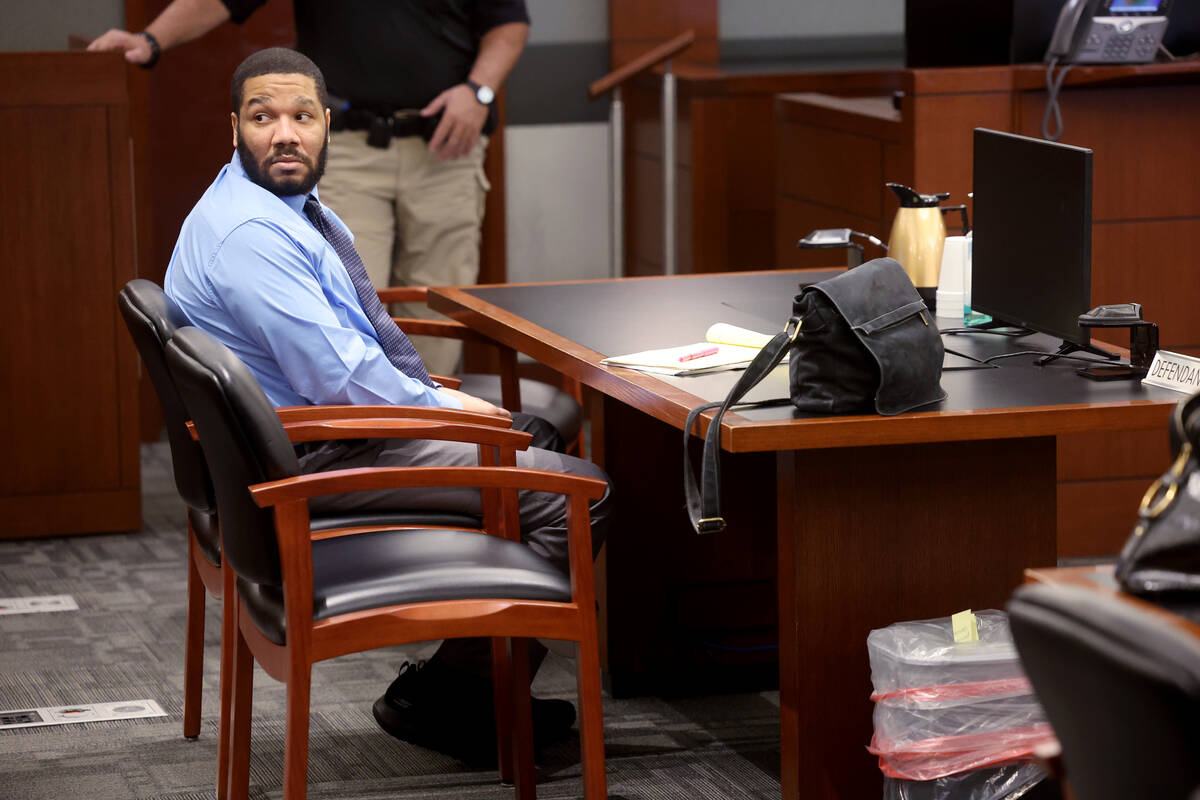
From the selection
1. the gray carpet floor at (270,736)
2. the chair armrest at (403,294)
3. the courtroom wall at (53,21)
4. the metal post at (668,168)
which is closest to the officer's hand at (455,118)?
the chair armrest at (403,294)

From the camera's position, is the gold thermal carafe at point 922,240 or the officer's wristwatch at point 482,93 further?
the officer's wristwatch at point 482,93

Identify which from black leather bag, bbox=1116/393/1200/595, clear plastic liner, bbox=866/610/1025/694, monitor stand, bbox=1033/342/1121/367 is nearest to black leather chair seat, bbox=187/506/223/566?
clear plastic liner, bbox=866/610/1025/694

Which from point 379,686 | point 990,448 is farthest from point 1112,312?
point 379,686

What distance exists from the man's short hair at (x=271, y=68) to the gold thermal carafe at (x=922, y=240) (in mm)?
1161

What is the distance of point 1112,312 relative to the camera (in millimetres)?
2822

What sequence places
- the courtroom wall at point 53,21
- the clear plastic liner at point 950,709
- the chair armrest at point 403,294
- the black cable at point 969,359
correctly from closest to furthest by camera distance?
1. the clear plastic liner at point 950,709
2. the black cable at point 969,359
3. the chair armrest at point 403,294
4. the courtroom wall at point 53,21

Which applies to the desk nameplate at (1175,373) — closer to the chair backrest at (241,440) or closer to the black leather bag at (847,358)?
the black leather bag at (847,358)

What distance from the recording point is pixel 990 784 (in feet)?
8.22

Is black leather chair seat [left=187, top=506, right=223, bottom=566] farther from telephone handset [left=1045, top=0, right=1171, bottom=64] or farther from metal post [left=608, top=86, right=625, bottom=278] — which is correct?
metal post [left=608, top=86, right=625, bottom=278]

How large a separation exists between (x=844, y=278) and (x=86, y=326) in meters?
2.80

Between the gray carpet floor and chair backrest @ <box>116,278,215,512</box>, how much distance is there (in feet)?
1.86

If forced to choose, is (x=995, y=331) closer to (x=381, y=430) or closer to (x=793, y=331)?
(x=793, y=331)

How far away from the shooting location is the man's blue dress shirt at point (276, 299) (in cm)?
285

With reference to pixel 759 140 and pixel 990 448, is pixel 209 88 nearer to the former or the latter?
pixel 759 140
